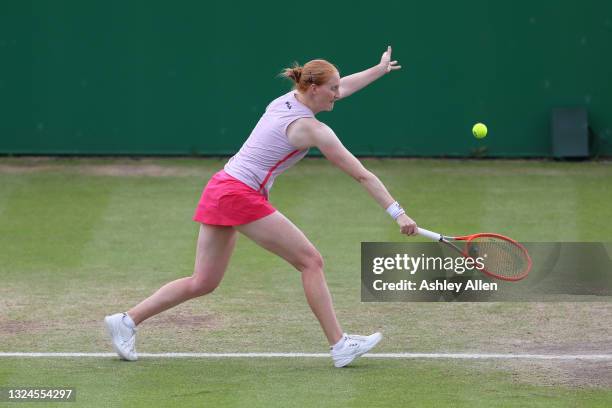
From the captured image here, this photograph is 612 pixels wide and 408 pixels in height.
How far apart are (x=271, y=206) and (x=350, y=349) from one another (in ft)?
3.01

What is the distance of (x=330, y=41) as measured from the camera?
565 inches

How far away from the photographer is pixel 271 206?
6.81m

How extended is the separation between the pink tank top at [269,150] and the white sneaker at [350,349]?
96cm

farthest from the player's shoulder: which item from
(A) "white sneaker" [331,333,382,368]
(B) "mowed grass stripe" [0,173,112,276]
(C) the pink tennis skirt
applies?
(B) "mowed grass stripe" [0,173,112,276]

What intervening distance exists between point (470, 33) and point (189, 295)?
8.13 m

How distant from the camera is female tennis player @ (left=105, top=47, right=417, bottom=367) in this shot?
22.2 ft

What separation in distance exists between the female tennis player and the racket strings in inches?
37.9

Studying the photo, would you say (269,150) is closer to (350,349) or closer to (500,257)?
(350,349)

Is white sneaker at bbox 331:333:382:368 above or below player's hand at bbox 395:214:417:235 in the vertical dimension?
below

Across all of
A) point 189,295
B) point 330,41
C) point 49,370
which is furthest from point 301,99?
point 330,41

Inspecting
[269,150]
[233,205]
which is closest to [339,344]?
[233,205]

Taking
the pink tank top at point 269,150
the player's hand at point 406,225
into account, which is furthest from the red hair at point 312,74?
the player's hand at point 406,225

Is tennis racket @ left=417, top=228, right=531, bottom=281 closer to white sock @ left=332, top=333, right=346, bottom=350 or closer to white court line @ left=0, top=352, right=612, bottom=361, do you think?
white court line @ left=0, top=352, right=612, bottom=361

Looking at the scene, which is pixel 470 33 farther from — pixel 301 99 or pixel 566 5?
pixel 301 99
